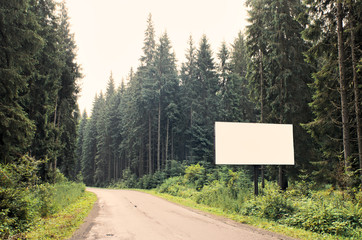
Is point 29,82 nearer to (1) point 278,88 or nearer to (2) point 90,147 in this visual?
(1) point 278,88

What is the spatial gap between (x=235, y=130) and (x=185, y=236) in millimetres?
6261

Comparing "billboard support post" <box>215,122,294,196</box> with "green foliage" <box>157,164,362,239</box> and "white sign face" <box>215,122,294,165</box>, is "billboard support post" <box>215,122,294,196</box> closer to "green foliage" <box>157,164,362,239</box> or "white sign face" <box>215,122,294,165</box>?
"white sign face" <box>215,122,294,165</box>

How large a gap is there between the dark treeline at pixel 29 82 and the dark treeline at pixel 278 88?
45.4ft

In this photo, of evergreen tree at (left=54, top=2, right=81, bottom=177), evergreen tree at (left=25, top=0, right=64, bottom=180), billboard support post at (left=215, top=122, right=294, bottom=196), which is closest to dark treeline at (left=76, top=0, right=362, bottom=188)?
billboard support post at (left=215, top=122, right=294, bottom=196)

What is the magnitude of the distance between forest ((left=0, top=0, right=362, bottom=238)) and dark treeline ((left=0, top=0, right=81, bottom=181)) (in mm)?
56

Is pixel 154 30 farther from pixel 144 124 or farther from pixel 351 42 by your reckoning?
pixel 351 42

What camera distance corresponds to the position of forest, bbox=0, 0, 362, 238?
9.64m

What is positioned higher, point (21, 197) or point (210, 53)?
point (210, 53)

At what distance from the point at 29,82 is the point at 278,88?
17.1 m

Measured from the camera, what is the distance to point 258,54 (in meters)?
20.7

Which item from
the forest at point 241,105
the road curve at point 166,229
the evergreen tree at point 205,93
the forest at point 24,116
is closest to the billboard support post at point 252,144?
the forest at point 241,105

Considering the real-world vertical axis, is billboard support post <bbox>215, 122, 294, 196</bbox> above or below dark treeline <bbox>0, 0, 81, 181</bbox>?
below

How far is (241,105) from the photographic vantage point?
36.8m

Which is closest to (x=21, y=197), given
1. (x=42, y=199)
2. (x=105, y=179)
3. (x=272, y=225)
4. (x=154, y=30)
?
(x=42, y=199)
